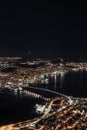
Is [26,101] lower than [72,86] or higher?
lower

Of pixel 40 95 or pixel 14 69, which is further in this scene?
pixel 14 69

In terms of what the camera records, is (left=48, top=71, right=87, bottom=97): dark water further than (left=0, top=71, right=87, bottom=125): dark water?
Yes

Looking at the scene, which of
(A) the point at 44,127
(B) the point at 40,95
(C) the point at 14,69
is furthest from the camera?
(C) the point at 14,69

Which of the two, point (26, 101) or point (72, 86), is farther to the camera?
point (72, 86)

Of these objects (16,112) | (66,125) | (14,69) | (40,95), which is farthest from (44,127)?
(14,69)

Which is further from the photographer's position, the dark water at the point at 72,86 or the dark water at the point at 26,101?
the dark water at the point at 72,86

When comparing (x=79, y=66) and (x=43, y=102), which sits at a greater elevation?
(x=79, y=66)

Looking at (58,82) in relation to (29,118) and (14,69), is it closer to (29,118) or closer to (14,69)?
(14,69)

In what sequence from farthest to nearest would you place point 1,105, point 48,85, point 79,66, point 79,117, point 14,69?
1. point 79,66
2. point 14,69
3. point 48,85
4. point 1,105
5. point 79,117
